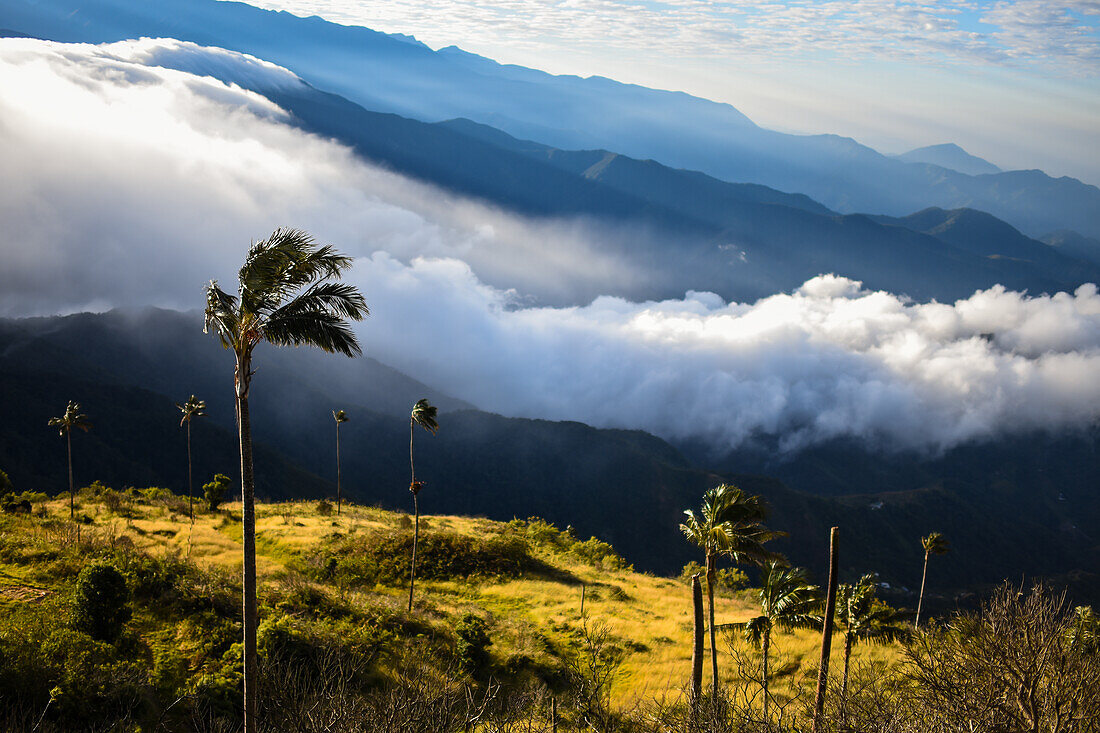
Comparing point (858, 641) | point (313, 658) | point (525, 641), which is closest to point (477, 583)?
point (525, 641)

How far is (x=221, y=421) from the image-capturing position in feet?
616

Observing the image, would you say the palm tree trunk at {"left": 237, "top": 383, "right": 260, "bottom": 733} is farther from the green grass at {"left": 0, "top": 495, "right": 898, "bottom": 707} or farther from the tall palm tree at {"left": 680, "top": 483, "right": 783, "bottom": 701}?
the green grass at {"left": 0, "top": 495, "right": 898, "bottom": 707}

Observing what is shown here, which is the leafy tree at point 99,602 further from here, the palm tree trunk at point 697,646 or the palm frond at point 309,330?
the palm tree trunk at point 697,646

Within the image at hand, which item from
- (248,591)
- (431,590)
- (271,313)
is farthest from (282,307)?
(431,590)

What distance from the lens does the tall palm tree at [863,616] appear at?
26469mm

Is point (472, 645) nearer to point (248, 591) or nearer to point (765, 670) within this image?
point (765, 670)

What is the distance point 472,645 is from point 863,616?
16.5 meters

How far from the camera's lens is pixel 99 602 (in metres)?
22.9

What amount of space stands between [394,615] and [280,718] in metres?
15.2

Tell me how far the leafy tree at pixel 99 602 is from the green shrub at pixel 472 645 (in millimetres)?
13059

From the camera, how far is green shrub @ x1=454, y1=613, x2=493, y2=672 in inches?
1118

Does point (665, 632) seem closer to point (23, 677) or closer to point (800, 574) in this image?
point (800, 574)

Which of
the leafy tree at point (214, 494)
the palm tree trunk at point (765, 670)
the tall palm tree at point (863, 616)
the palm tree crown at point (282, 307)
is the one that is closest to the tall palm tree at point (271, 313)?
the palm tree crown at point (282, 307)

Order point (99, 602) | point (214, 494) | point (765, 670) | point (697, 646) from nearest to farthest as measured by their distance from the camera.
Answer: point (697, 646) < point (765, 670) < point (99, 602) < point (214, 494)
